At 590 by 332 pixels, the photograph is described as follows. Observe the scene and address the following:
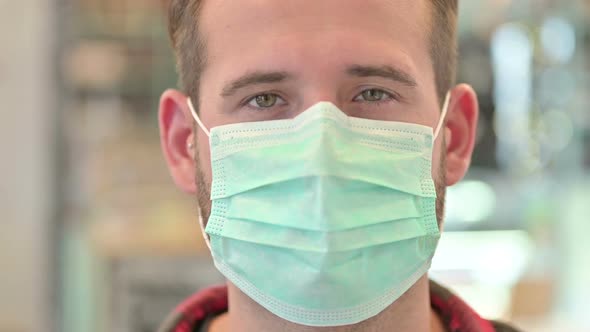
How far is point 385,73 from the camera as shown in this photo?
1.36 metres

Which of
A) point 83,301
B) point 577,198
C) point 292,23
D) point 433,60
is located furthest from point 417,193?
point 577,198

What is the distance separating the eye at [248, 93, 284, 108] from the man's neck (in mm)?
336

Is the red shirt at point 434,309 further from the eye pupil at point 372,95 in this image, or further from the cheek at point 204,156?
the eye pupil at point 372,95

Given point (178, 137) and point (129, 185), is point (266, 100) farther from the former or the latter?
point (129, 185)

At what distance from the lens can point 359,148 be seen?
1323mm

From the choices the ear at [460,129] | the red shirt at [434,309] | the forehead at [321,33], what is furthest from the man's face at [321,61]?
the red shirt at [434,309]

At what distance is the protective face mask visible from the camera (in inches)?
49.6

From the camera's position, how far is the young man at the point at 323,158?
127 cm

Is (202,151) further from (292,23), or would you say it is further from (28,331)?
(28,331)

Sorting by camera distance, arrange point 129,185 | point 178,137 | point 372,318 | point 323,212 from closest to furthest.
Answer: point 323,212 < point 372,318 < point 178,137 < point 129,185

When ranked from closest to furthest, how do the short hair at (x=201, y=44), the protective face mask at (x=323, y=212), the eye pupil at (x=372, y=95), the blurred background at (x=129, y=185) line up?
the protective face mask at (x=323, y=212) → the eye pupil at (x=372, y=95) → the short hair at (x=201, y=44) → the blurred background at (x=129, y=185)

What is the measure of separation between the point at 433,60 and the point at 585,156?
2778 mm

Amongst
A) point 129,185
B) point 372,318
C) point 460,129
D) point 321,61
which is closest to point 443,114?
point 460,129

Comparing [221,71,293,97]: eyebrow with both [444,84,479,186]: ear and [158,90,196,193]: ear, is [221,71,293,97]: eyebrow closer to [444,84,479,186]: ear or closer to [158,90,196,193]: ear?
[158,90,196,193]: ear
